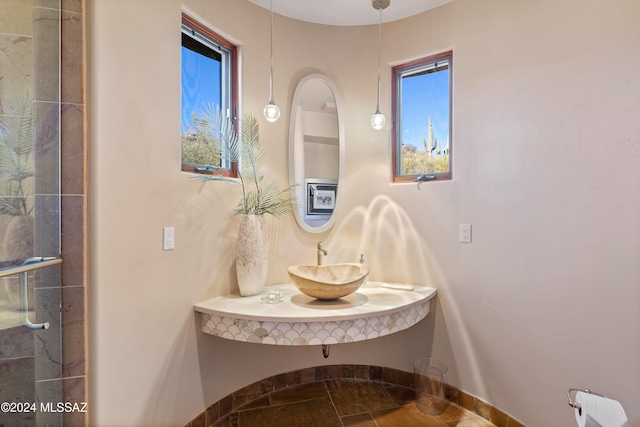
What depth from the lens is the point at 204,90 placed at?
1.88m

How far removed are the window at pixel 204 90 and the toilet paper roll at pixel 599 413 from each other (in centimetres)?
208

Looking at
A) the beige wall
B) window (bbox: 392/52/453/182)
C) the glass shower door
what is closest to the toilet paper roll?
the beige wall

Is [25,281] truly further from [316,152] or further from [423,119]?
[423,119]

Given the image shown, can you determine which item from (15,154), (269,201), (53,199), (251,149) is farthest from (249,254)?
(15,154)

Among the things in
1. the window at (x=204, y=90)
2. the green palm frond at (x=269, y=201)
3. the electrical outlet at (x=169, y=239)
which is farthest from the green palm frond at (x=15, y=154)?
the green palm frond at (x=269, y=201)

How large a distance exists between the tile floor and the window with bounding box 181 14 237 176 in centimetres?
152

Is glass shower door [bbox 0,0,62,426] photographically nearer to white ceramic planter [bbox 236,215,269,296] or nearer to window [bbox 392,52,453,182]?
white ceramic planter [bbox 236,215,269,296]

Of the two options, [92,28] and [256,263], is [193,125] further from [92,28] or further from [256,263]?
[256,263]

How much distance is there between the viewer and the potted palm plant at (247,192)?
6.00 ft

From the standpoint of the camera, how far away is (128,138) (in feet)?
4.44

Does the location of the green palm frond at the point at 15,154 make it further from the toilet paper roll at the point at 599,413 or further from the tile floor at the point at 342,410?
the toilet paper roll at the point at 599,413

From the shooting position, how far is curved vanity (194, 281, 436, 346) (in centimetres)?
157

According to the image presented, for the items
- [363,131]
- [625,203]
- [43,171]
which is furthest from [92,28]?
[625,203]

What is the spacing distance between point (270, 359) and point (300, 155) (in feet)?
4.79
